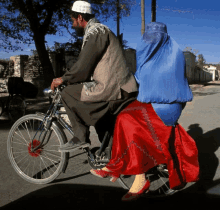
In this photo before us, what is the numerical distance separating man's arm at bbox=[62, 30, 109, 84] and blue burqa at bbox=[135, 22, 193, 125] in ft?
1.22

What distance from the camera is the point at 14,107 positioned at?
26.1 ft

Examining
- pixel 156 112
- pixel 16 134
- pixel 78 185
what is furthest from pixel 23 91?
pixel 156 112

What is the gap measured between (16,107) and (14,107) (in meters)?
0.06

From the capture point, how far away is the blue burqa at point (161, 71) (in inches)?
98.1

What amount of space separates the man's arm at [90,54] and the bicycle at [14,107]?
5745 millimetres

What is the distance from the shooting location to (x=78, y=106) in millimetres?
2721

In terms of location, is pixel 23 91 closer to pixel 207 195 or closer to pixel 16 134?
pixel 16 134


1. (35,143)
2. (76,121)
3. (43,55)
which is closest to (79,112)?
(76,121)

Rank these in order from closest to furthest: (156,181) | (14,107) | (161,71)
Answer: (161,71) < (156,181) < (14,107)

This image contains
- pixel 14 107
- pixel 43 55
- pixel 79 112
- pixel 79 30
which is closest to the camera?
pixel 79 112

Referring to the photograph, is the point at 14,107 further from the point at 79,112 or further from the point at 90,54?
the point at 90,54

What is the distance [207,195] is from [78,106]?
1751 mm

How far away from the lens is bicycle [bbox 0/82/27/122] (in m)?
7.82

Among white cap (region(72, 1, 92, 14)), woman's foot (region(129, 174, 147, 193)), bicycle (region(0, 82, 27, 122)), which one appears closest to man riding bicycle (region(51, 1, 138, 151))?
white cap (region(72, 1, 92, 14))
